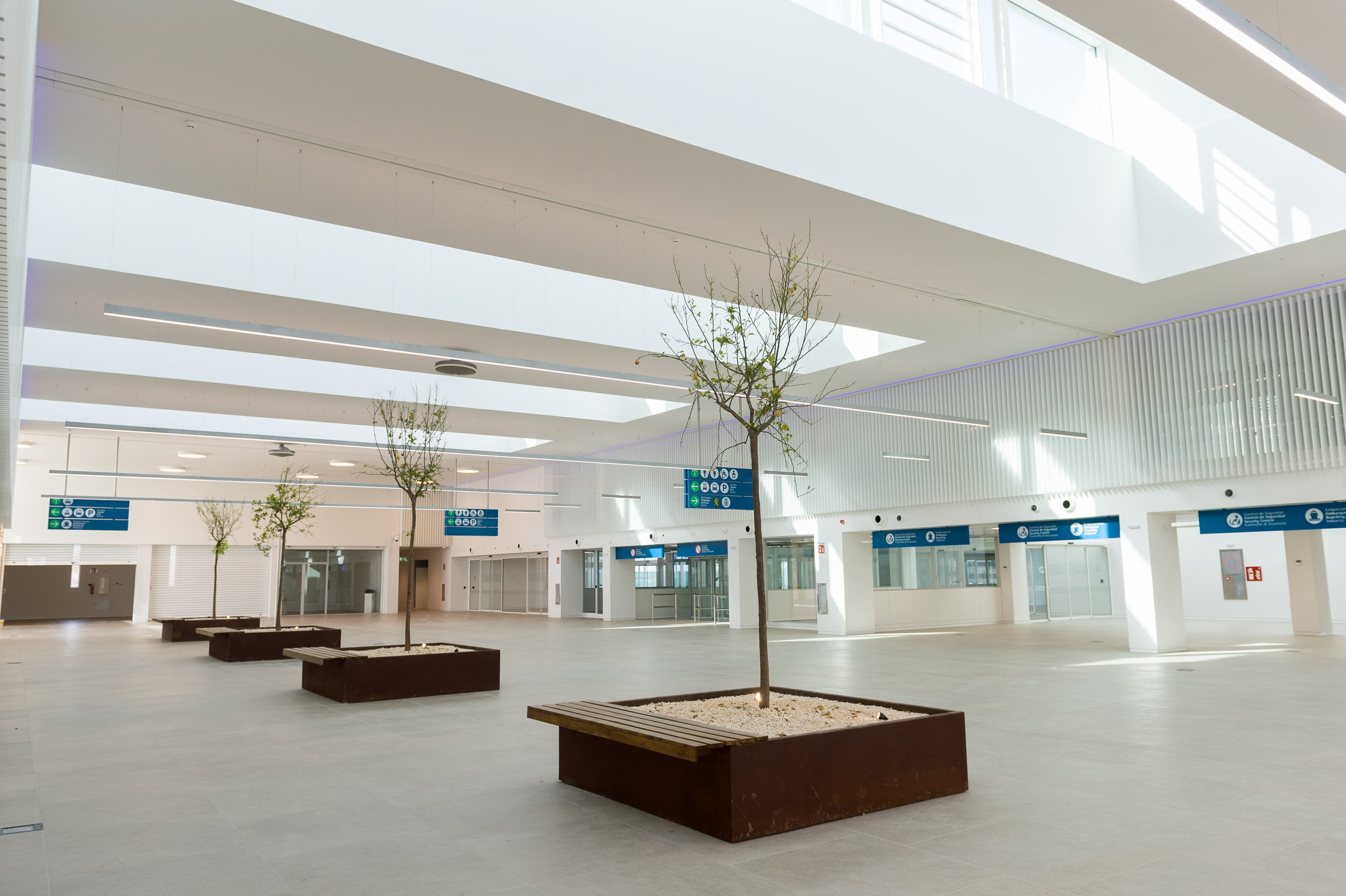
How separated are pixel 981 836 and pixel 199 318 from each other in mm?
8202


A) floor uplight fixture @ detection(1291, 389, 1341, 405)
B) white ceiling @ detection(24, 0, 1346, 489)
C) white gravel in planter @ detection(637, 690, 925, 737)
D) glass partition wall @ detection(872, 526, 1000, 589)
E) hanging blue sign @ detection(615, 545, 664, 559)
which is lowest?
white gravel in planter @ detection(637, 690, 925, 737)

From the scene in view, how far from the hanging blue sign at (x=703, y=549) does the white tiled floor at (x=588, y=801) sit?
12737 millimetres

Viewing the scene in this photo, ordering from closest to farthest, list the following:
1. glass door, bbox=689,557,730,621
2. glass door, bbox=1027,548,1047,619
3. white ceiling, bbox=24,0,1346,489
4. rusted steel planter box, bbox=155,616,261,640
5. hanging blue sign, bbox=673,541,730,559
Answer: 1. white ceiling, bbox=24,0,1346,489
2. rusted steel planter box, bbox=155,616,261,640
3. hanging blue sign, bbox=673,541,730,559
4. glass door, bbox=1027,548,1047,619
5. glass door, bbox=689,557,730,621

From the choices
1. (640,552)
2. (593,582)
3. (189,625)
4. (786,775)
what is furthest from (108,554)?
(786,775)

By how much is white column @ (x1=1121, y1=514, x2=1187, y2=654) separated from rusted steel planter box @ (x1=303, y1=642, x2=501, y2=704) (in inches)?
425

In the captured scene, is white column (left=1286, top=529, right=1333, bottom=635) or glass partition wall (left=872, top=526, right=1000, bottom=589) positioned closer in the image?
white column (left=1286, top=529, right=1333, bottom=635)

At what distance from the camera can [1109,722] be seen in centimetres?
769

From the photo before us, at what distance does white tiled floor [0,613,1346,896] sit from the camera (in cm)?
391

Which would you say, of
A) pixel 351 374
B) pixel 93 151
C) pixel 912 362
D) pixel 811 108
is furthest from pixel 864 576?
pixel 93 151

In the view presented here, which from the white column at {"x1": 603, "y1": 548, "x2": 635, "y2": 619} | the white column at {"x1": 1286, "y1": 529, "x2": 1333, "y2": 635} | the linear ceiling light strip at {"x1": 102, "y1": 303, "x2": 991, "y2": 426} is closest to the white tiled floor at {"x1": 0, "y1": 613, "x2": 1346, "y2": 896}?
the linear ceiling light strip at {"x1": 102, "y1": 303, "x2": 991, "y2": 426}

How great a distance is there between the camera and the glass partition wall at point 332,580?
33.6 m

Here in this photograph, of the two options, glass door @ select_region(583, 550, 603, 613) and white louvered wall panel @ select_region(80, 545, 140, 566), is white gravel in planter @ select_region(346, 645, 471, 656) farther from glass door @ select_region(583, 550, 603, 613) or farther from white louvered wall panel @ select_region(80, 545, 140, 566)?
white louvered wall panel @ select_region(80, 545, 140, 566)

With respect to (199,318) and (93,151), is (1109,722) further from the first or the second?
(93,151)

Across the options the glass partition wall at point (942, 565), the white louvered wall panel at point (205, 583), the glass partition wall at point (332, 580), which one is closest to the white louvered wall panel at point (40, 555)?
the white louvered wall panel at point (205, 583)
